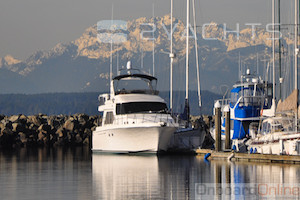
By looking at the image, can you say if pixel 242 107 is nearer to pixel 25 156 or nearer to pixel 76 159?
pixel 76 159

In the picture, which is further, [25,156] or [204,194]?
[25,156]

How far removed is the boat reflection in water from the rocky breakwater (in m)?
32.5

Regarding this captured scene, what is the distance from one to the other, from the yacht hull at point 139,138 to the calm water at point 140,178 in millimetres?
1053

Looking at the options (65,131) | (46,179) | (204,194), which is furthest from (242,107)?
(65,131)

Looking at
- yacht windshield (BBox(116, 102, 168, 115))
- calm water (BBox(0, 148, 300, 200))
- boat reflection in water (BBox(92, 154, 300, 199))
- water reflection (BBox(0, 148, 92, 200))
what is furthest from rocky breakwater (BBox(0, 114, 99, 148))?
boat reflection in water (BBox(92, 154, 300, 199))

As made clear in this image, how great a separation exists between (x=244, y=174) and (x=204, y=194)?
24.4ft

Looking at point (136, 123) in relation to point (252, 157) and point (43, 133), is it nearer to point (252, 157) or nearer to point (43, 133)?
point (252, 157)

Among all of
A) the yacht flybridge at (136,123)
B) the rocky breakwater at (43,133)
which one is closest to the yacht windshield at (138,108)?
the yacht flybridge at (136,123)

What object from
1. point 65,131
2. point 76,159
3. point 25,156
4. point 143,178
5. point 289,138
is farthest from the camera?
point 65,131

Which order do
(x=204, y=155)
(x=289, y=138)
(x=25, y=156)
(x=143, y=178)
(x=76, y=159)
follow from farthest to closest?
1. (x=25, y=156)
2. (x=76, y=159)
3. (x=204, y=155)
4. (x=289, y=138)
5. (x=143, y=178)

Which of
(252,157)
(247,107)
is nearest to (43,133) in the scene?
(247,107)

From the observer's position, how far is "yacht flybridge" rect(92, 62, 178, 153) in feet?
167

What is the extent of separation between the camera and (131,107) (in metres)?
52.1

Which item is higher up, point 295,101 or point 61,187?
point 295,101
